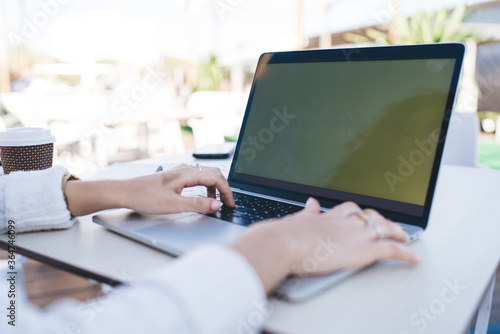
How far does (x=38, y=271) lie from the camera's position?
2025 millimetres

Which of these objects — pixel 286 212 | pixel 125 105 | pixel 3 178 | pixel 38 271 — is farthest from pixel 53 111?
pixel 286 212

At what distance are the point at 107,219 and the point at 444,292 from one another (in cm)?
52

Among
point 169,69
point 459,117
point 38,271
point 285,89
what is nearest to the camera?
point 285,89

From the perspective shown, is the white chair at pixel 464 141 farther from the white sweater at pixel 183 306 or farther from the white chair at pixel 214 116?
the white chair at pixel 214 116

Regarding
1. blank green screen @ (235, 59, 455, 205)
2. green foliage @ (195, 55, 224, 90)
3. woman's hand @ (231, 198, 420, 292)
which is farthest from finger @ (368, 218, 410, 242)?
green foliage @ (195, 55, 224, 90)

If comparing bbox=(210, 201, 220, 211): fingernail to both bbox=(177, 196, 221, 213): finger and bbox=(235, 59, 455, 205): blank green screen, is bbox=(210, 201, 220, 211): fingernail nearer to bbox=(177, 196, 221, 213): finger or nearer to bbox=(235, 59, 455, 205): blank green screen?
bbox=(177, 196, 221, 213): finger

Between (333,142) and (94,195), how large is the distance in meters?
0.45

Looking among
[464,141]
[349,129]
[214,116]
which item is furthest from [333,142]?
[214,116]

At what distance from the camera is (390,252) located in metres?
0.48

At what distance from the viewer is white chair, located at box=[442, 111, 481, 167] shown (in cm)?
178

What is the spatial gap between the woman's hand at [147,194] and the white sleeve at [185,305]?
0.95 feet

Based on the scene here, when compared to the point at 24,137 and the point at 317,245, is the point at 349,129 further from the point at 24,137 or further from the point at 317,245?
the point at 24,137

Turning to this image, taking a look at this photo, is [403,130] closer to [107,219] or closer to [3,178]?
[107,219]

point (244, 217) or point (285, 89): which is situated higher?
point (285, 89)
